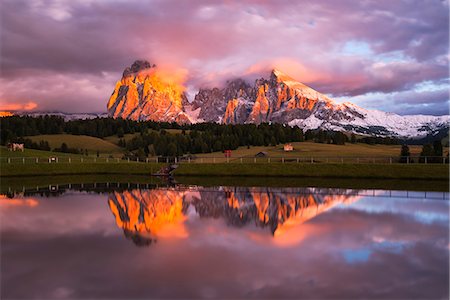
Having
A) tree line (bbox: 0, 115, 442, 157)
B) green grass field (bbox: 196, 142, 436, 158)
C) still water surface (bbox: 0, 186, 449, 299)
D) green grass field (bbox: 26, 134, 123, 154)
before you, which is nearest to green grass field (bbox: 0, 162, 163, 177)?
still water surface (bbox: 0, 186, 449, 299)

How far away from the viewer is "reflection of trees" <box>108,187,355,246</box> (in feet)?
88.2

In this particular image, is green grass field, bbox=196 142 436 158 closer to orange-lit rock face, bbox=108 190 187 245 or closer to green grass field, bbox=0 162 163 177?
green grass field, bbox=0 162 163 177

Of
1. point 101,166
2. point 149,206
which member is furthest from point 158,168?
point 149,206

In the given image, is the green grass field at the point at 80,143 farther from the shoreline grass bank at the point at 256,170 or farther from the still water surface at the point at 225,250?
the still water surface at the point at 225,250

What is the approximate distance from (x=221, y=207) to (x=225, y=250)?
14581 mm

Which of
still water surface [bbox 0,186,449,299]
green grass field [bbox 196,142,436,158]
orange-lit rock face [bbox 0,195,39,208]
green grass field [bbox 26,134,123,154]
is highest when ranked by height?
green grass field [bbox 26,134,123,154]

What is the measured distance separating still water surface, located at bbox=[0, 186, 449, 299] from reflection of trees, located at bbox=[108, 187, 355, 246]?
127mm

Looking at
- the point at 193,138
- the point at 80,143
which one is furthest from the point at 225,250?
the point at 80,143

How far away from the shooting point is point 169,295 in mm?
14594

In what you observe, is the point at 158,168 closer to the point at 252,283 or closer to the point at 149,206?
the point at 149,206

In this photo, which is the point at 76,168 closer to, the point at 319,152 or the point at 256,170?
the point at 256,170

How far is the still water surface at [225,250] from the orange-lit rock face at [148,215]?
0.08m

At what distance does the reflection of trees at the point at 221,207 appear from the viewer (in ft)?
88.2

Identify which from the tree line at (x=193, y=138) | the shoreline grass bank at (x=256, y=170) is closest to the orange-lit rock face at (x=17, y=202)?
the shoreline grass bank at (x=256, y=170)
